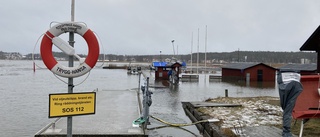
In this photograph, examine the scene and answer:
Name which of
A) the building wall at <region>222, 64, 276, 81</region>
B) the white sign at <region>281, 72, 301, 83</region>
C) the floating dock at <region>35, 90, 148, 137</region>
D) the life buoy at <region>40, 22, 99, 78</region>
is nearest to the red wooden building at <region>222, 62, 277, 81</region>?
the building wall at <region>222, 64, 276, 81</region>

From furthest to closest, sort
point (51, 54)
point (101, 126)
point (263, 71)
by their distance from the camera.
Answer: point (263, 71) → point (101, 126) → point (51, 54)

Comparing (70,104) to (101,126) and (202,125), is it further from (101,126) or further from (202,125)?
(202,125)

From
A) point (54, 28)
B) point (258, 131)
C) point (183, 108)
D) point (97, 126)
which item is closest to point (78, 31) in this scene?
point (54, 28)

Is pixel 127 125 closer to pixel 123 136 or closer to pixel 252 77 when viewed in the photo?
pixel 123 136

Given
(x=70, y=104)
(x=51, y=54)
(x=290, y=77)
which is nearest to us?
(x=70, y=104)

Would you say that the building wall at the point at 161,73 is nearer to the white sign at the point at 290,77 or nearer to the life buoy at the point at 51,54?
the white sign at the point at 290,77

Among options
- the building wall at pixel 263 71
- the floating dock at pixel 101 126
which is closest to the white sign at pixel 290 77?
the floating dock at pixel 101 126

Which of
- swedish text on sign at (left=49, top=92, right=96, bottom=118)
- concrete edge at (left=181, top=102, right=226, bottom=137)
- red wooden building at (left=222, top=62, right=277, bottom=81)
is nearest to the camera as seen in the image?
swedish text on sign at (left=49, top=92, right=96, bottom=118)

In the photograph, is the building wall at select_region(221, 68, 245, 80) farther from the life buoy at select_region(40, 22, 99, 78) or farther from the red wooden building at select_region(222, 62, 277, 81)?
the life buoy at select_region(40, 22, 99, 78)

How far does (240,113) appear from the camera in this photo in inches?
448

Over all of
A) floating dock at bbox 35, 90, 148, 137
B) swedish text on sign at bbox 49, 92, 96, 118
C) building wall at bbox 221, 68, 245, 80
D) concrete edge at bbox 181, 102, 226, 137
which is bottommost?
concrete edge at bbox 181, 102, 226, 137

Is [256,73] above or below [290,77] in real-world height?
below

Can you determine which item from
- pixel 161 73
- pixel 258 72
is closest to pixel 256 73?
pixel 258 72

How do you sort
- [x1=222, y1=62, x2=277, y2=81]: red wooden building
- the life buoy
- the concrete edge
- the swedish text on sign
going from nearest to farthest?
the swedish text on sign, the life buoy, the concrete edge, [x1=222, y1=62, x2=277, y2=81]: red wooden building
